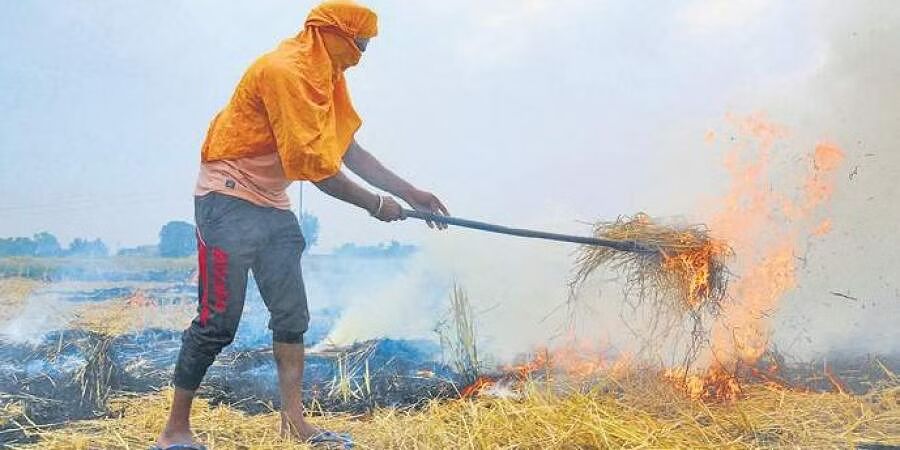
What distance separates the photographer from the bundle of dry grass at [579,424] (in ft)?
10.4

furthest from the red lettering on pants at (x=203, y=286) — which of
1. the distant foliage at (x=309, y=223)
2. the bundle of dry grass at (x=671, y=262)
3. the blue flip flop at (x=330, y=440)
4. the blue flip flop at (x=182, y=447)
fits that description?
the distant foliage at (x=309, y=223)

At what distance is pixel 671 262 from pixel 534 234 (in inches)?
29.8

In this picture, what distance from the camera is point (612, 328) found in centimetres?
546

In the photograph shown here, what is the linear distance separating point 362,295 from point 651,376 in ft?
9.34

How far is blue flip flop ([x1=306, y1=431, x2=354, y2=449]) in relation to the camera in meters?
3.30

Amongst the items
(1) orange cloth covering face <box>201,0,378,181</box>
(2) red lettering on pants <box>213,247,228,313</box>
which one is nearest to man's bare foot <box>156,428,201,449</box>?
(2) red lettering on pants <box>213,247,228,313</box>

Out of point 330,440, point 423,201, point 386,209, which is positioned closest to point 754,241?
point 423,201

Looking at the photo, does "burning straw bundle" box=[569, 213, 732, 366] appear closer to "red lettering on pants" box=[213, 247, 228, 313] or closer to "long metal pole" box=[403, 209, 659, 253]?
"long metal pole" box=[403, 209, 659, 253]

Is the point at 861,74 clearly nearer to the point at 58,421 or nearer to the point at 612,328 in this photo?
the point at 612,328

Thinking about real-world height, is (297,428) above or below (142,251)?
below

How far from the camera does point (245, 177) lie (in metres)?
3.29

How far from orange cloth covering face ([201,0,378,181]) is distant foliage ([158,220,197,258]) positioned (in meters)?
2.98

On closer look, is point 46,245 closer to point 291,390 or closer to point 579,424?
point 291,390

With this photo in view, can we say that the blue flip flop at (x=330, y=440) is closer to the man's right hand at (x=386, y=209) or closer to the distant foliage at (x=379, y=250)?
the man's right hand at (x=386, y=209)
